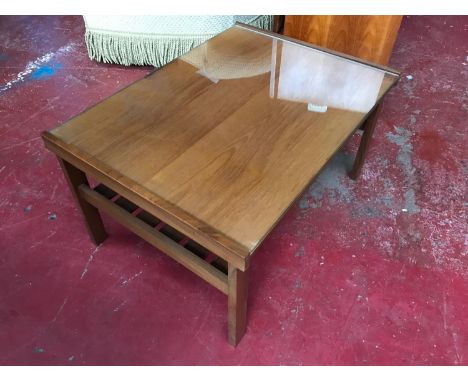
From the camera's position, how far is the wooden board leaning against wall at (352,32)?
1507 millimetres

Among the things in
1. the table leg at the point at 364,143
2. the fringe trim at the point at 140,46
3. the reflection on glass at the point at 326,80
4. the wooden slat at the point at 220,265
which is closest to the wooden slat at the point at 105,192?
the wooden slat at the point at 220,265

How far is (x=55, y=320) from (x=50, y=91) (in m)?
1.13

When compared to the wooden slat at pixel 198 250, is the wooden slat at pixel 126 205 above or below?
above

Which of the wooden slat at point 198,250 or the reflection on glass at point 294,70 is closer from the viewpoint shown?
the wooden slat at point 198,250

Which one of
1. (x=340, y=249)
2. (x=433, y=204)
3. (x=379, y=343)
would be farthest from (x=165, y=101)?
(x=433, y=204)

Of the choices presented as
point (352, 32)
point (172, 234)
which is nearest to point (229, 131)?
point (172, 234)

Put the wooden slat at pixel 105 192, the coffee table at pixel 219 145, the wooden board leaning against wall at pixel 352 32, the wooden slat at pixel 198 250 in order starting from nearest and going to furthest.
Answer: the coffee table at pixel 219 145 < the wooden slat at pixel 198 250 < the wooden slat at pixel 105 192 < the wooden board leaning against wall at pixel 352 32

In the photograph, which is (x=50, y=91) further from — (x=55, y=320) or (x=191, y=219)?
(x=191, y=219)

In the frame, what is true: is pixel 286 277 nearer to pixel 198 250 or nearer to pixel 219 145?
pixel 198 250

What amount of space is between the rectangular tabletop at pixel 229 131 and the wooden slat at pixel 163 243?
148 mm

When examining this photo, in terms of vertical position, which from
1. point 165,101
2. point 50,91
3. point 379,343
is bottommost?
point 379,343

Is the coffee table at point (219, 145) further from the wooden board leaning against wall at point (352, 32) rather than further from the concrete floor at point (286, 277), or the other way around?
the wooden board leaning against wall at point (352, 32)

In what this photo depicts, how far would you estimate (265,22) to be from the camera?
1.92m

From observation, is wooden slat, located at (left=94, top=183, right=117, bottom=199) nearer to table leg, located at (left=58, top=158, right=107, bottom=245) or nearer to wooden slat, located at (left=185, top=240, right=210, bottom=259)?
table leg, located at (left=58, top=158, right=107, bottom=245)
